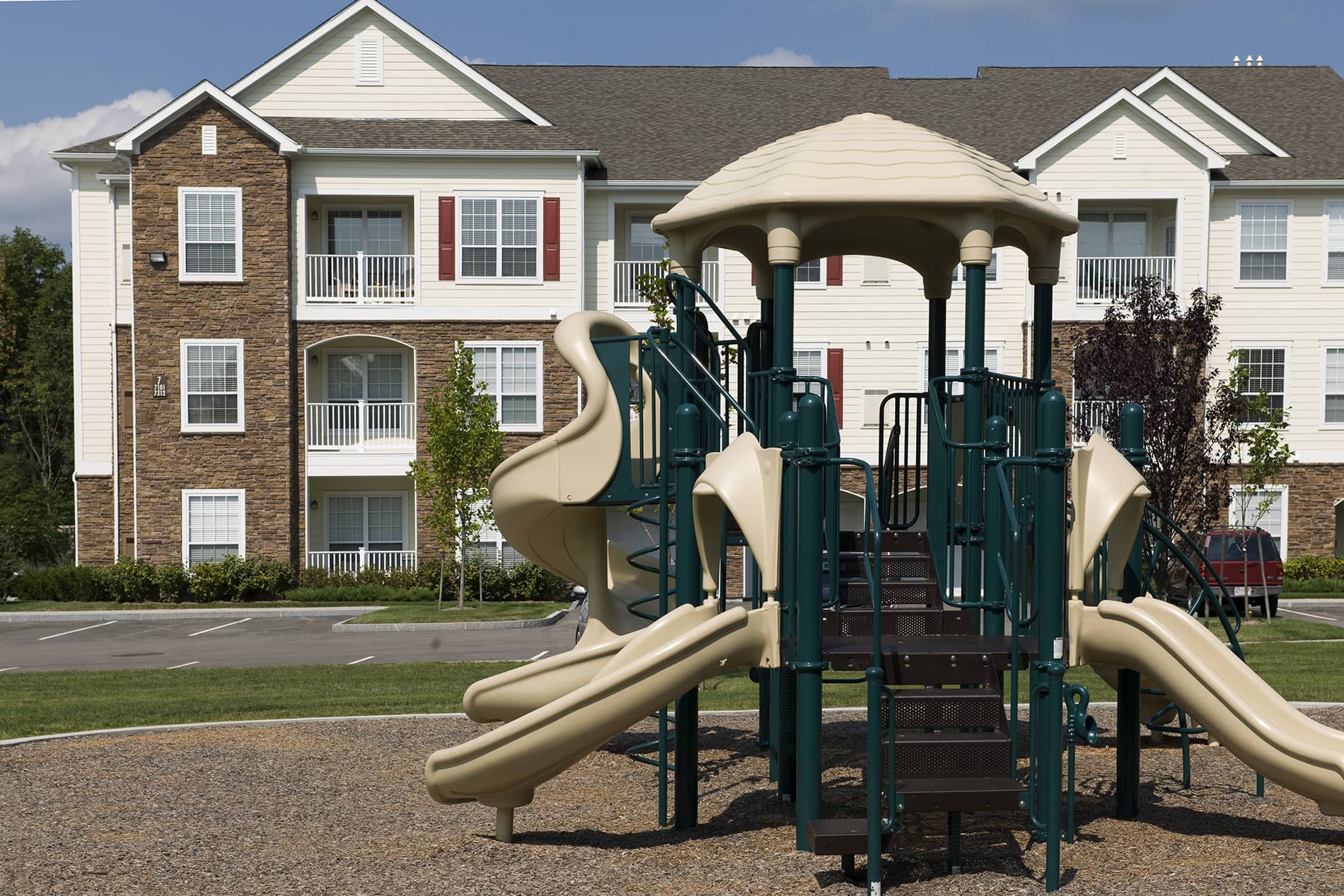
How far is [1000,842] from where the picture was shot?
8.08 m

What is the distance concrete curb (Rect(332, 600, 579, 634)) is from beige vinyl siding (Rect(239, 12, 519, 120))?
12.8 m

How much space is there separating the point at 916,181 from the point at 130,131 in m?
26.4

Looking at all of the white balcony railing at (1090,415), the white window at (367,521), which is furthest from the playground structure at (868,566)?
the white window at (367,521)

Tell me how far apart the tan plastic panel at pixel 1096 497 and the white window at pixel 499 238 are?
970 inches

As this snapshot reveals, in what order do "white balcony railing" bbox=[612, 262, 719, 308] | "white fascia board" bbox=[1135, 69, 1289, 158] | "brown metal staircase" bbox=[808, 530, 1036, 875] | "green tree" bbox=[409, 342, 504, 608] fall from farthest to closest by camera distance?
"white fascia board" bbox=[1135, 69, 1289, 158], "white balcony railing" bbox=[612, 262, 719, 308], "green tree" bbox=[409, 342, 504, 608], "brown metal staircase" bbox=[808, 530, 1036, 875]

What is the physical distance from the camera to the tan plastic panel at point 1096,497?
762 centimetres

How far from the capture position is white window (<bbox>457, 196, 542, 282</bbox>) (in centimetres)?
3172

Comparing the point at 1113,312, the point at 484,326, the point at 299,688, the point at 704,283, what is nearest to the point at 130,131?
the point at 484,326

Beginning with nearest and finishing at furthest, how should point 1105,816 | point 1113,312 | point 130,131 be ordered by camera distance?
point 1105,816 → point 1113,312 → point 130,131

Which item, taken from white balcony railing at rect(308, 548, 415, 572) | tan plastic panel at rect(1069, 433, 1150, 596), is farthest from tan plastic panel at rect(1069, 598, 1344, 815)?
white balcony railing at rect(308, 548, 415, 572)

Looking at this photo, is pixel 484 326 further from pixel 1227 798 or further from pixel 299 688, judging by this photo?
pixel 1227 798

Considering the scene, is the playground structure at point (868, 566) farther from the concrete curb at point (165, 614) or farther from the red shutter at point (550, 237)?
the red shutter at point (550, 237)

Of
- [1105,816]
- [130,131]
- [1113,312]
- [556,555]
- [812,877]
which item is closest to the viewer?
[812,877]

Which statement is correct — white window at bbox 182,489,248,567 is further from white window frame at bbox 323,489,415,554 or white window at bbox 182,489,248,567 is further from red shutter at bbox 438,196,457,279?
red shutter at bbox 438,196,457,279
